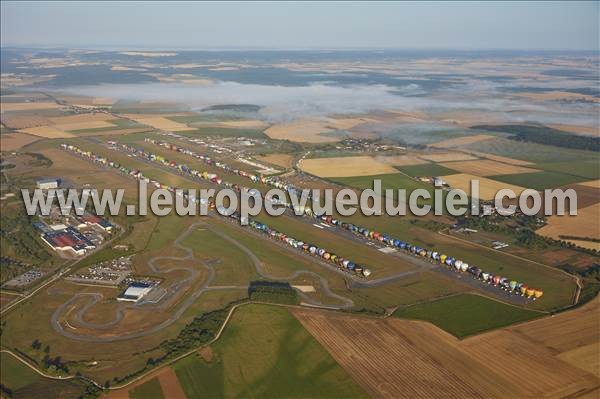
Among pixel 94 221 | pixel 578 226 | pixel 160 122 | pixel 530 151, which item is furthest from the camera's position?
pixel 160 122

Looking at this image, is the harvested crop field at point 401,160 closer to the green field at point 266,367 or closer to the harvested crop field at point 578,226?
the harvested crop field at point 578,226

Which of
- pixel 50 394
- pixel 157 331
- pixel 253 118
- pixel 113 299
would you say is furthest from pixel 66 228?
pixel 253 118

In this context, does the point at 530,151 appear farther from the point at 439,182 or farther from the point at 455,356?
the point at 455,356

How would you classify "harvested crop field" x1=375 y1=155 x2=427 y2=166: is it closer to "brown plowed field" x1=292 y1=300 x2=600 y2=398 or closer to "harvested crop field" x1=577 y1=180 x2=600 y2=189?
"harvested crop field" x1=577 y1=180 x2=600 y2=189

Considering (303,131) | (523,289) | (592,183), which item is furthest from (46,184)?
(592,183)

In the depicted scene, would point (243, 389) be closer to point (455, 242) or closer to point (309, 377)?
point (309, 377)

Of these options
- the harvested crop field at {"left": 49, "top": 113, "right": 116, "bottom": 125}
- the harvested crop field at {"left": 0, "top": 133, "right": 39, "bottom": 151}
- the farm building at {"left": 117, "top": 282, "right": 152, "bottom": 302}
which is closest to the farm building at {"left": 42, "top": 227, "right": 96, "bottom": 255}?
the farm building at {"left": 117, "top": 282, "right": 152, "bottom": 302}

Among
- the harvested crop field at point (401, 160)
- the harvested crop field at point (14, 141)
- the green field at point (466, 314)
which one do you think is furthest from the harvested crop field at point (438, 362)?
the harvested crop field at point (14, 141)
